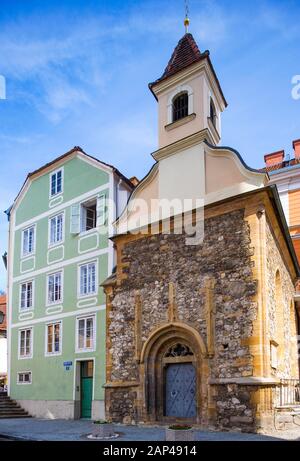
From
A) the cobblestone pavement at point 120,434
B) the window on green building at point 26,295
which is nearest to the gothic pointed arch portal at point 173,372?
the cobblestone pavement at point 120,434

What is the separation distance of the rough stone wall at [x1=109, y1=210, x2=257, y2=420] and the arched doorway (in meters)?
1.01

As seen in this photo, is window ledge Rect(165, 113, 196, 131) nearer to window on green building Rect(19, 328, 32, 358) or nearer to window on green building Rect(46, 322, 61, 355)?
window on green building Rect(46, 322, 61, 355)

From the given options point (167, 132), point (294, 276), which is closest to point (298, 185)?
point (294, 276)

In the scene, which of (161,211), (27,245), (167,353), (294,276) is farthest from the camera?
(27,245)

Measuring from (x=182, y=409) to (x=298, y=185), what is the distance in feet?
42.3

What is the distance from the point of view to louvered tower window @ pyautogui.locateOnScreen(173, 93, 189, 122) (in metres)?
19.2

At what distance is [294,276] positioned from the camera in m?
23.1

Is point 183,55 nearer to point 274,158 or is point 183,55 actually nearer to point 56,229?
point 274,158

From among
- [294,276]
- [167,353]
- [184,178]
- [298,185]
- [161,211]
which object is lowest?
[167,353]

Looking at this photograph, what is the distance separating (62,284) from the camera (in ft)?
76.8

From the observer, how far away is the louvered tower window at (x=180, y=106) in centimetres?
1922

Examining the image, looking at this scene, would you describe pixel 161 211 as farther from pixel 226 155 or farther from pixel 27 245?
pixel 27 245

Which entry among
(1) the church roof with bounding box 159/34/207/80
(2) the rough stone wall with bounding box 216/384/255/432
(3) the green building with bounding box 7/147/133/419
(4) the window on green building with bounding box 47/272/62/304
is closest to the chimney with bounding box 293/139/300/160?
(1) the church roof with bounding box 159/34/207/80

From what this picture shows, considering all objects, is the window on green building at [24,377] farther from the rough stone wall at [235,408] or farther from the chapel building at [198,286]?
the rough stone wall at [235,408]
